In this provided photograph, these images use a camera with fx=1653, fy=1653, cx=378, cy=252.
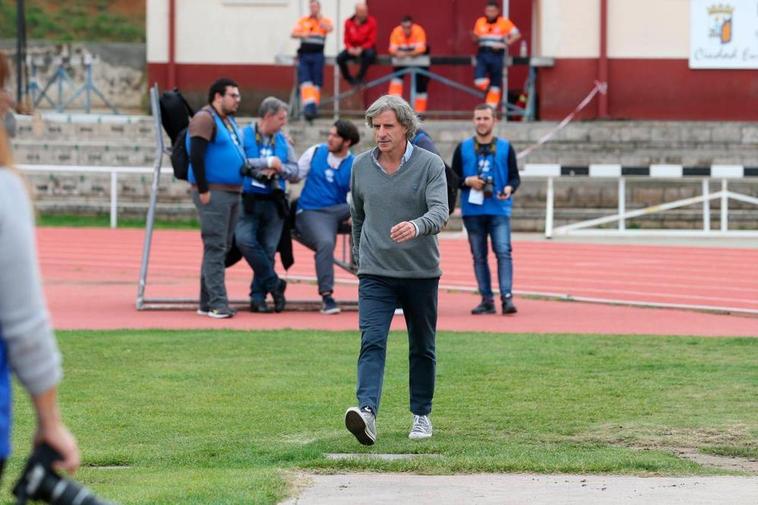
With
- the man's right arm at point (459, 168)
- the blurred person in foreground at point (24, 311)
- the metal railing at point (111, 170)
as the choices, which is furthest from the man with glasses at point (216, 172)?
the metal railing at point (111, 170)

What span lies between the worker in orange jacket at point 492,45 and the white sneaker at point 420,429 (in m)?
20.1

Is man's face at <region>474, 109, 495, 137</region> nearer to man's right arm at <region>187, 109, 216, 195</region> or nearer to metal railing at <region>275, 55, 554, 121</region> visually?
man's right arm at <region>187, 109, 216, 195</region>

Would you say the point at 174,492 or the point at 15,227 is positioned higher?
the point at 15,227

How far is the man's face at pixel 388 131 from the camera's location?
336 inches

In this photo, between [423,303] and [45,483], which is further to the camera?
[423,303]

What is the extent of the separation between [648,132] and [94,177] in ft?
31.4

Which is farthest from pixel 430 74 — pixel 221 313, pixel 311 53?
pixel 221 313

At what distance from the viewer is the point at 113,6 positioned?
48.4 meters

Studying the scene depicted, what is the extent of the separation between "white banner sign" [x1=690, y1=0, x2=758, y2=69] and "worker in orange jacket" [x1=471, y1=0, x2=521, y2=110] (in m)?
4.15

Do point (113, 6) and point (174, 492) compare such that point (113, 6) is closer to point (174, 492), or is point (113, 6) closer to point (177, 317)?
point (177, 317)

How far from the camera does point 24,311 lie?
4.08m

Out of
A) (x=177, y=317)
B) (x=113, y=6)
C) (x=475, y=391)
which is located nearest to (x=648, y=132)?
(x=177, y=317)

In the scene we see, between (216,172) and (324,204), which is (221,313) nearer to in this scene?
(216,172)

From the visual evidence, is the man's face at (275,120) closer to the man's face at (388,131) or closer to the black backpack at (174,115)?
the black backpack at (174,115)
